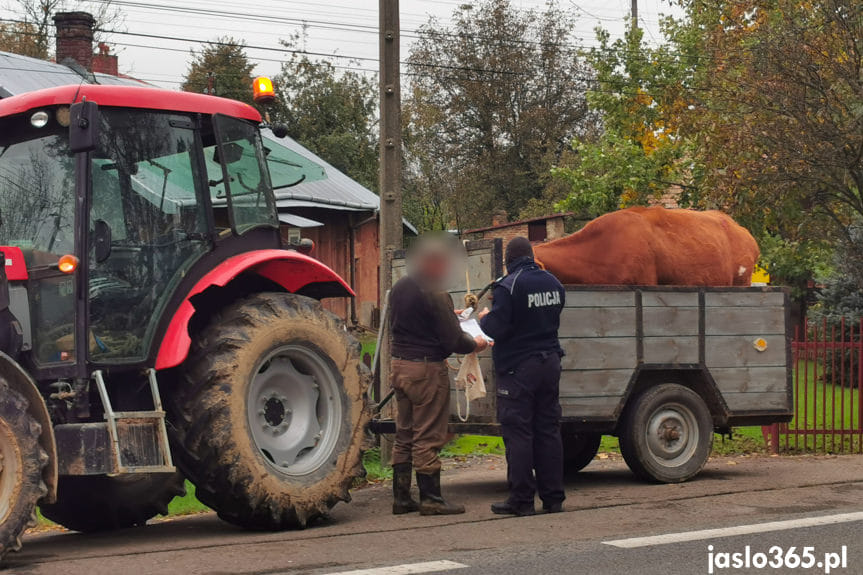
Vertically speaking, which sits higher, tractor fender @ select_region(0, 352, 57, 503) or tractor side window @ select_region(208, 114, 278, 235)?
tractor side window @ select_region(208, 114, 278, 235)

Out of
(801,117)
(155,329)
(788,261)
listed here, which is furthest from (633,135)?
(155,329)

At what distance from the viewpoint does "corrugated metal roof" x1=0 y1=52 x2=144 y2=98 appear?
20656 millimetres

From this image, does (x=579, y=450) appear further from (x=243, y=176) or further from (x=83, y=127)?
(x=83, y=127)

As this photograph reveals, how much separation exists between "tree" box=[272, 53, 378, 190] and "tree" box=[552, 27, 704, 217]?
15.2 m

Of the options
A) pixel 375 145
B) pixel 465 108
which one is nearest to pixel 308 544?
pixel 375 145

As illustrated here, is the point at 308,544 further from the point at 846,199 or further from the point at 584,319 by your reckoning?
the point at 846,199

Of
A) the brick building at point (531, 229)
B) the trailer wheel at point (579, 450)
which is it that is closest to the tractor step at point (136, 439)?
the trailer wheel at point (579, 450)

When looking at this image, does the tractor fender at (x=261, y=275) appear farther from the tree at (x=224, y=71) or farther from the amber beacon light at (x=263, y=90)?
the tree at (x=224, y=71)

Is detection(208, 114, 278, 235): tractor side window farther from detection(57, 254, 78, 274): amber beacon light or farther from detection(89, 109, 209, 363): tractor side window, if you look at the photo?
detection(57, 254, 78, 274): amber beacon light

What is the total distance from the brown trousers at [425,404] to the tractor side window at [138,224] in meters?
1.66

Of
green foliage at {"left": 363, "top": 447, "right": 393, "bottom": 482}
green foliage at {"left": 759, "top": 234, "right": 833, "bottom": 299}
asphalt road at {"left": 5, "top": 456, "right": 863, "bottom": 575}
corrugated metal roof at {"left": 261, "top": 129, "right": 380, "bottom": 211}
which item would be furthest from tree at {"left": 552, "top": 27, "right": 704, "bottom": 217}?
asphalt road at {"left": 5, "top": 456, "right": 863, "bottom": 575}

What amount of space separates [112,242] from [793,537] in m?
4.31

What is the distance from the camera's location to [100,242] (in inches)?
267

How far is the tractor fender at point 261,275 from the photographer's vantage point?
7.03 m
